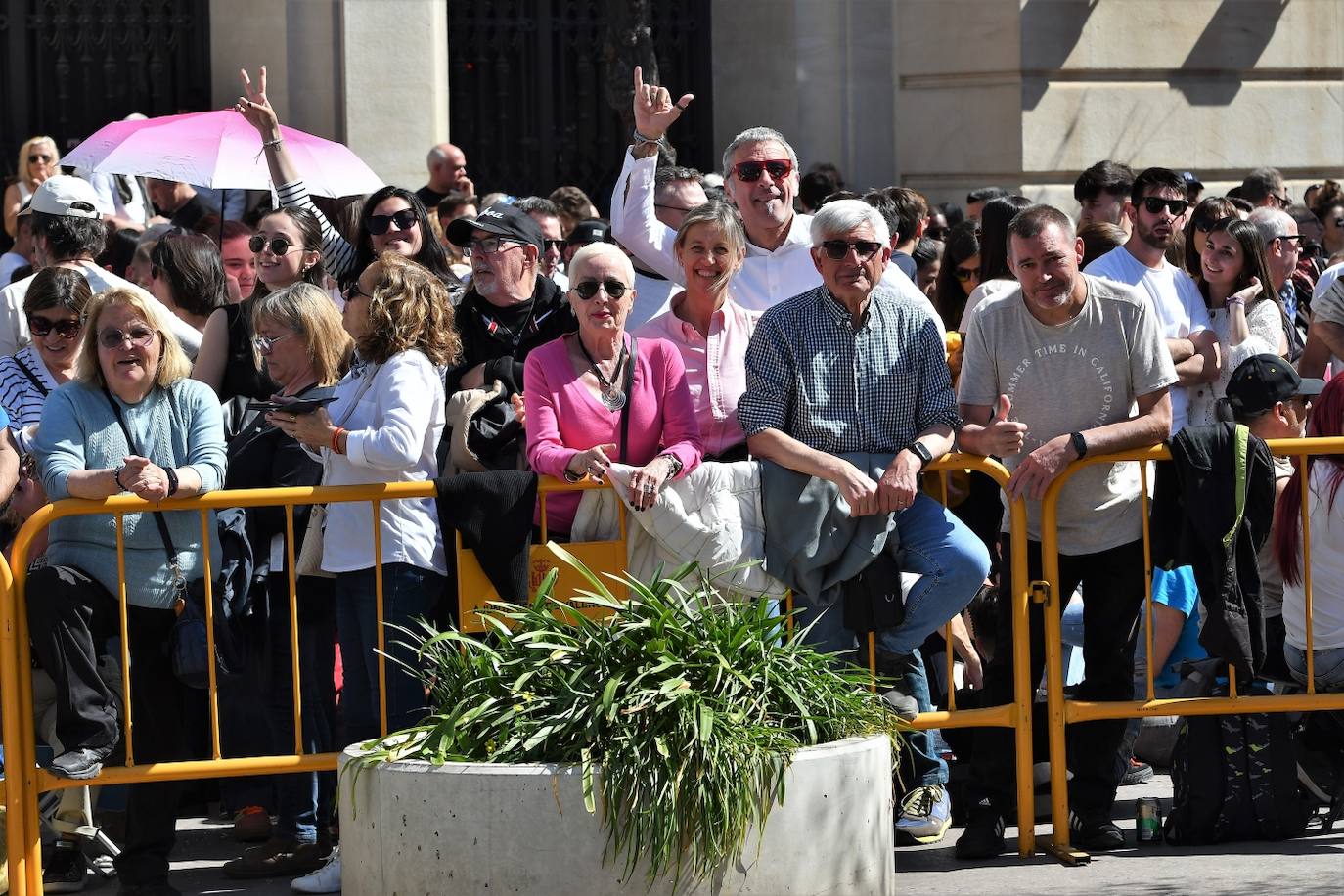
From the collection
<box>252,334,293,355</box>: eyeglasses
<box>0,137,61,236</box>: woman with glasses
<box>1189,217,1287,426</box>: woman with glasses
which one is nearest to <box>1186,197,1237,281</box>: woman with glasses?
<box>1189,217,1287,426</box>: woman with glasses

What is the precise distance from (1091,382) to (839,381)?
2.87 ft

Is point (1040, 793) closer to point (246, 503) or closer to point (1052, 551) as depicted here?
point (1052, 551)

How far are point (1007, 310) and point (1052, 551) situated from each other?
0.84 meters

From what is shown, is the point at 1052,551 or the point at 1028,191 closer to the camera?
the point at 1052,551

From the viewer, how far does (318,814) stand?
23.5 feet

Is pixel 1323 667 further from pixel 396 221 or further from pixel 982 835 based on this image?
pixel 396 221

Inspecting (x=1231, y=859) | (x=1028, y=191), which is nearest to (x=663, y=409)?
(x=1231, y=859)

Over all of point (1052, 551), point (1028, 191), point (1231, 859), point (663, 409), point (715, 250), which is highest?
point (1028, 191)

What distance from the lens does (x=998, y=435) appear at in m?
6.67

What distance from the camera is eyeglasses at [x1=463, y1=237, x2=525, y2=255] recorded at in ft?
23.8

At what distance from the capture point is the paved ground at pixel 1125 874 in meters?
6.30

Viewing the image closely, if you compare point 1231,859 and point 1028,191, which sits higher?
point 1028,191

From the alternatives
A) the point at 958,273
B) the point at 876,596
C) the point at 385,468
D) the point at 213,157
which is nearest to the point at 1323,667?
the point at 876,596

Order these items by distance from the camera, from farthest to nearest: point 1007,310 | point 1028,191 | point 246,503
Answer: point 1028,191 < point 1007,310 < point 246,503
